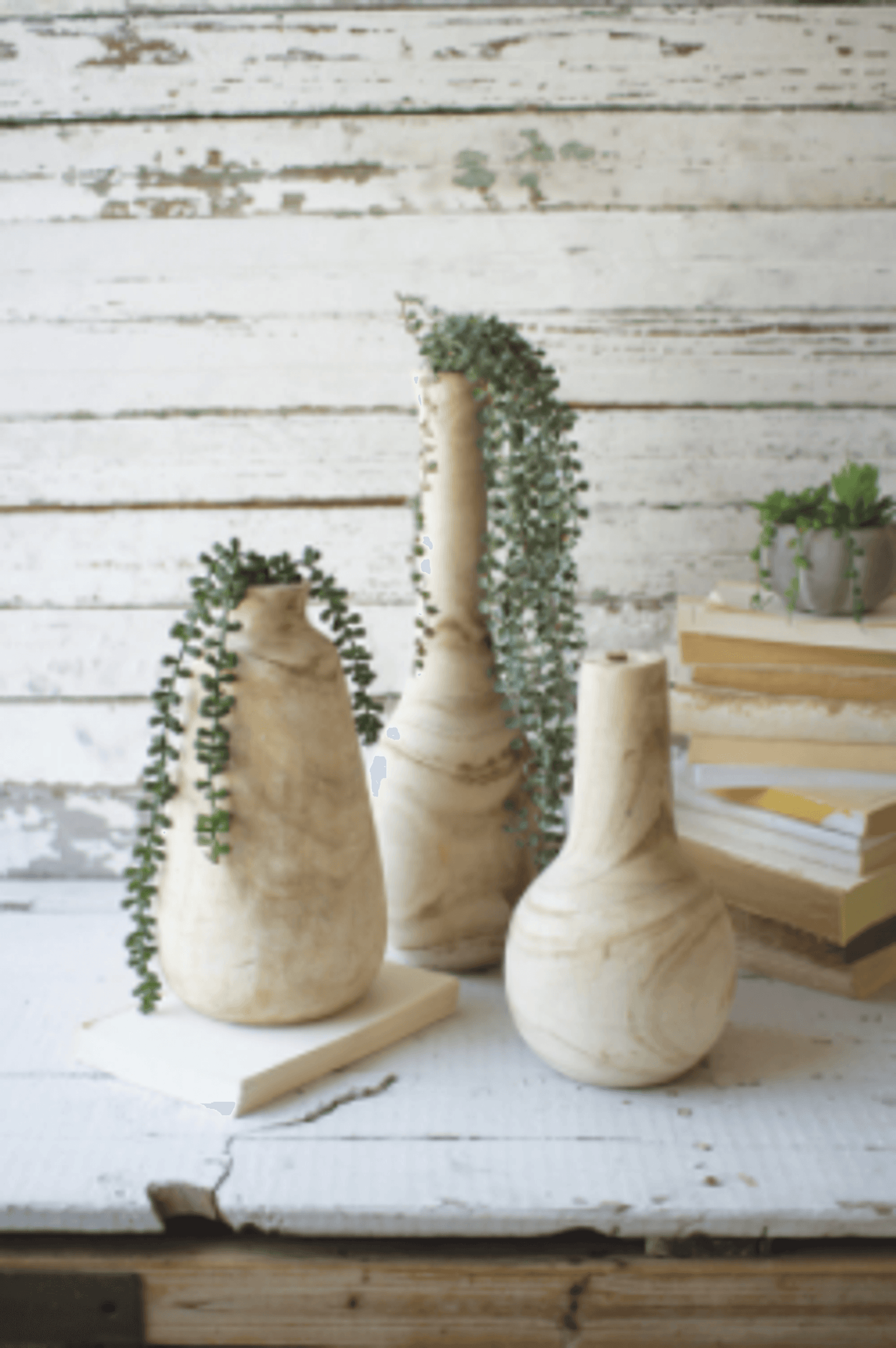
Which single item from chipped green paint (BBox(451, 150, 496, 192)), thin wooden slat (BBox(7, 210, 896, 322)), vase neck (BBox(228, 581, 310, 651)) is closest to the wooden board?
vase neck (BBox(228, 581, 310, 651))

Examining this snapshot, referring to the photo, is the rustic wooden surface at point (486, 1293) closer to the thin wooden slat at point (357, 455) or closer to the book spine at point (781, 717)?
the book spine at point (781, 717)

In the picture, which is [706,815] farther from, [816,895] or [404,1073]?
[404,1073]

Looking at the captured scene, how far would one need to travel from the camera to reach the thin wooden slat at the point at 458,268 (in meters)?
1.14

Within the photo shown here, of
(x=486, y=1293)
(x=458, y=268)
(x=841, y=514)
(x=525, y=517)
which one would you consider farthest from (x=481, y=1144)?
(x=458, y=268)

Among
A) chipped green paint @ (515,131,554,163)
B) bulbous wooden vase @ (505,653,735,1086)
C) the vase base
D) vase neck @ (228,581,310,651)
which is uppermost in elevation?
chipped green paint @ (515,131,554,163)

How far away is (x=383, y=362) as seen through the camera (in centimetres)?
119

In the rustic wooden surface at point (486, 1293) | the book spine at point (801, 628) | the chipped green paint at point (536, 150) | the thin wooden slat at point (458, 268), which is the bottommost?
the rustic wooden surface at point (486, 1293)

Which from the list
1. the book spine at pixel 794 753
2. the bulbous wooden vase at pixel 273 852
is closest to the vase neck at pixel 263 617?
the bulbous wooden vase at pixel 273 852

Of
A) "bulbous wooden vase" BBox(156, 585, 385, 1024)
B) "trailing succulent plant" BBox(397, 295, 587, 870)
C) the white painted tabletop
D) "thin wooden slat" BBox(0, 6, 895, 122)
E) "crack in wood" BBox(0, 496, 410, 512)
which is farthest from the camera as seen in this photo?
"crack in wood" BBox(0, 496, 410, 512)

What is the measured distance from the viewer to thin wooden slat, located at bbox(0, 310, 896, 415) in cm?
116

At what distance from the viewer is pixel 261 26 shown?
3.74 ft

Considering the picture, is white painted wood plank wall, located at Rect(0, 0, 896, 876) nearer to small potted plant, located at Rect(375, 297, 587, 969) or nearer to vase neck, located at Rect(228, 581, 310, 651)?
small potted plant, located at Rect(375, 297, 587, 969)

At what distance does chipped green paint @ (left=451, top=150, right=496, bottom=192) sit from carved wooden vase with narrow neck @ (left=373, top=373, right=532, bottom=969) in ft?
1.05

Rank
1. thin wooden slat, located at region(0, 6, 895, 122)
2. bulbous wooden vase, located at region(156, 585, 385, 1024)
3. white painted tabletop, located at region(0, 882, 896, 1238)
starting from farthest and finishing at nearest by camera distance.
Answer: thin wooden slat, located at region(0, 6, 895, 122)
bulbous wooden vase, located at region(156, 585, 385, 1024)
white painted tabletop, located at region(0, 882, 896, 1238)
